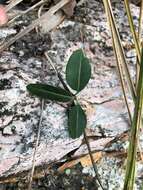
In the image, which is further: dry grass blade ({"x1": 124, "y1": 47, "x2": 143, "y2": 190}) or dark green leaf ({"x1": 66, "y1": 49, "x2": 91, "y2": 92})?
dark green leaf ({"x1": 66, "y1": 49, "x2": 91, "y2": 92})

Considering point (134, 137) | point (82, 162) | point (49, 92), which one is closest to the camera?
point (134, 137)

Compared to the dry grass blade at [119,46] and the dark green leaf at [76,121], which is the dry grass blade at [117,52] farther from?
the dark green leaf at [76,121]

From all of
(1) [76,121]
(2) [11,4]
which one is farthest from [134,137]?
(2) [11,4]

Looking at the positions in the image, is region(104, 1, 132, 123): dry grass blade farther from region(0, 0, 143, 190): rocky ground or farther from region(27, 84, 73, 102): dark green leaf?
region(27, 84, 73, 102): dark green leaf

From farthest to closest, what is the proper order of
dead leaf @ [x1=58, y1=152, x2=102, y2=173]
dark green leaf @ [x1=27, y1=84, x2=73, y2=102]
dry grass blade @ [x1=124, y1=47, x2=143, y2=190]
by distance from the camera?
dead leaf @ [x1=58, y1=152, x2=102, y2=173], dark green leaf @ [x1=27, y1=84, x2=73, y2=102], dry grass blade @ [x1=124, y1=47, x2=143, y2=190]

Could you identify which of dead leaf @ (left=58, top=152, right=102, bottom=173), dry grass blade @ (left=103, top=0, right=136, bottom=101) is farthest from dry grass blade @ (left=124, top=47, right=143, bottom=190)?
dead leaf @ (left=58, top=152, right=102, bottom=173)

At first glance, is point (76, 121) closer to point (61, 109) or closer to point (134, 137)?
point (61, 109)

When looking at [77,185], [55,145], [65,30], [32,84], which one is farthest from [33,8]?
[77,185]

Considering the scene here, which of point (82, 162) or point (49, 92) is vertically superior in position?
point (49, 92)
